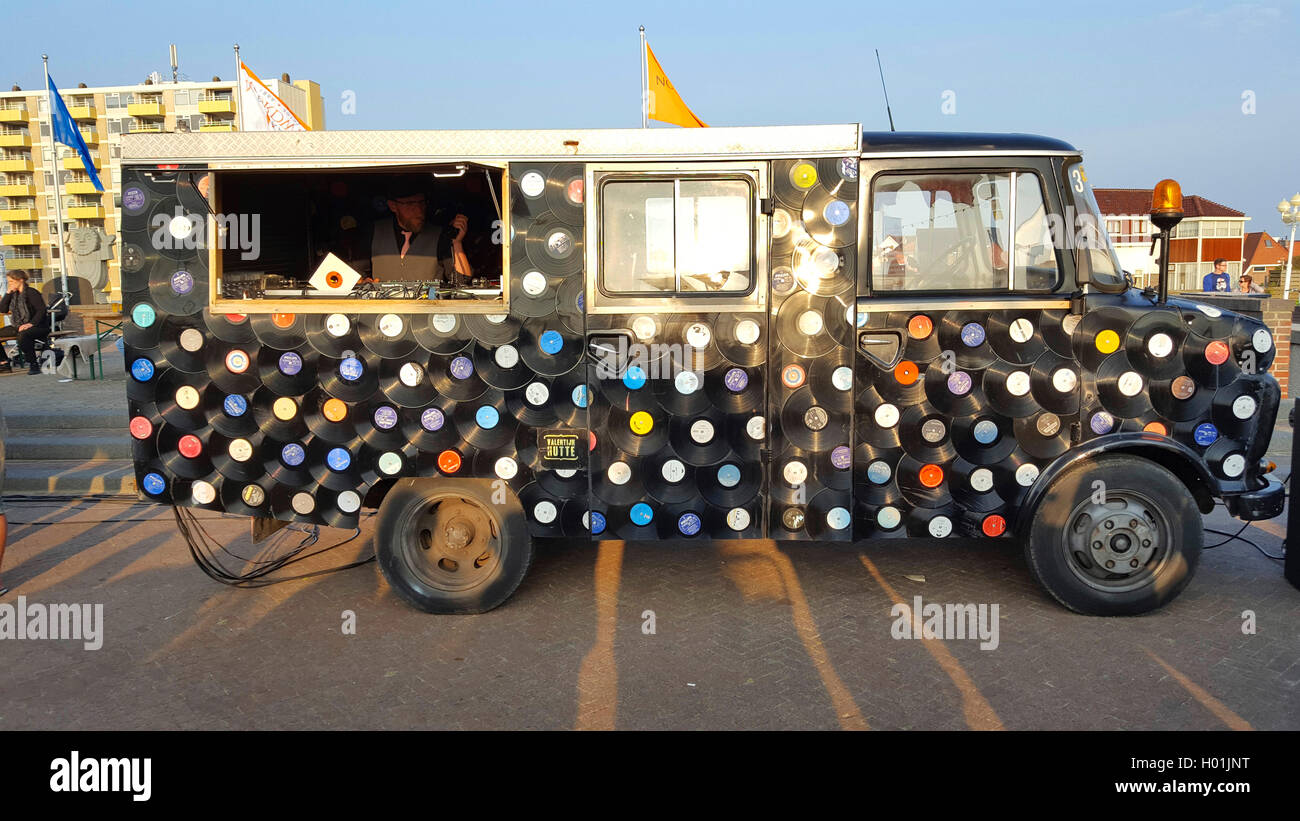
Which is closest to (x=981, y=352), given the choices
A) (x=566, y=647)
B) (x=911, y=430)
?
(x=911, y=430)

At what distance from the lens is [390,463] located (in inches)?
204

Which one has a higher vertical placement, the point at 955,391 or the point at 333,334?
the point at 333,334

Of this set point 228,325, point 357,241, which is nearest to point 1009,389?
point 228,325

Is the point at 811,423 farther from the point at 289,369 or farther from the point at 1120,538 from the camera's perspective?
the point at 289,369

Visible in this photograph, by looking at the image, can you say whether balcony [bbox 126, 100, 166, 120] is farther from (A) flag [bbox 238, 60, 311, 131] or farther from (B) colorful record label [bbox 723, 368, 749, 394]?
(B) colorful record label [bbox 723, 368, 749, 394]

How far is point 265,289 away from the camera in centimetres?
577

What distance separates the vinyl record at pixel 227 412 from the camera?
16.9 ft

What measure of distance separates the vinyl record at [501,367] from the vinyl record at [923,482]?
2167 mm

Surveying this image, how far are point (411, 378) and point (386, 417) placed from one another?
0.91ft

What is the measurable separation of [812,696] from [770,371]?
68.4 inches

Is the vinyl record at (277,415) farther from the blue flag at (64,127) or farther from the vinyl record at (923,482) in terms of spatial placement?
the blue flag at (64,127)

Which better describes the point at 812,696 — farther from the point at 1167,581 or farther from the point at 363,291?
the point at 363,291

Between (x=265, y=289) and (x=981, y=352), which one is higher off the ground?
(x=265, y=289)

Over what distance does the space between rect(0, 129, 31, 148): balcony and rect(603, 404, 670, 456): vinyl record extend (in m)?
119
